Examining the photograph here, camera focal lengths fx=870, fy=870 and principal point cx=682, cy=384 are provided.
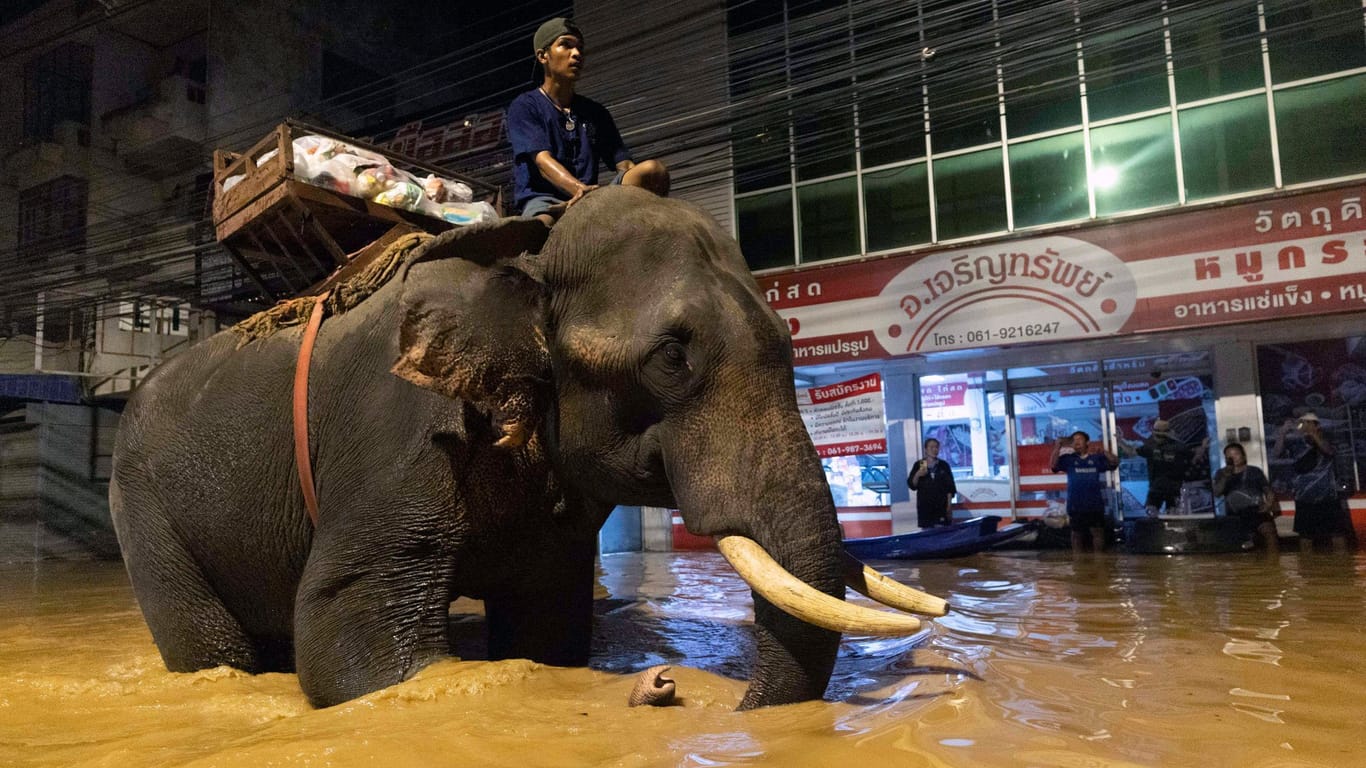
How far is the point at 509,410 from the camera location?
280 cm

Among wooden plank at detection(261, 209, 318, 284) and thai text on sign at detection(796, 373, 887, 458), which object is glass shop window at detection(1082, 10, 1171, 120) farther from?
wooden plank at detection(261, 209, 318, 284)

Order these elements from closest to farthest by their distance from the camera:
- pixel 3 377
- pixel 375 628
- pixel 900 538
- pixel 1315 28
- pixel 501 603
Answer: pixel 375 628, pixel 501 603, pixel 900 538, pixel 1315 28, pixel 3 377

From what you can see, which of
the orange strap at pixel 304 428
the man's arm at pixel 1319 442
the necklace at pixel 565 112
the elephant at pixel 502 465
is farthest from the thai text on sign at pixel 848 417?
the orange strap at pixel 304 428

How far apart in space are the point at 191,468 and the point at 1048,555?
Result: 9593 mm

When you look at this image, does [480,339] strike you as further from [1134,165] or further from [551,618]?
[1134,165]

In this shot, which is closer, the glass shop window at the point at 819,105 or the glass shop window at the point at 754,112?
the glass shop window at the point at 819,105

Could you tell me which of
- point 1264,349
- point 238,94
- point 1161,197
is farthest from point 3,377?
point 1264,349

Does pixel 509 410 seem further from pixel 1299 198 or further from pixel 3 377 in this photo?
pixel 3 377

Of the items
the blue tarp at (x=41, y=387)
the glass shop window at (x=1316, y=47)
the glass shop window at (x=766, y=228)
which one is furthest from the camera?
the blue tarp at (x=41, y=387)

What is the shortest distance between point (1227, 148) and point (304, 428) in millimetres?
12291

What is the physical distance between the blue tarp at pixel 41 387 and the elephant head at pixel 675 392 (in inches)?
706

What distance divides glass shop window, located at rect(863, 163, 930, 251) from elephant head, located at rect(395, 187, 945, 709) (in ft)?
36.7

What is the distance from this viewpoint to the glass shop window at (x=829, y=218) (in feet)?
45.9

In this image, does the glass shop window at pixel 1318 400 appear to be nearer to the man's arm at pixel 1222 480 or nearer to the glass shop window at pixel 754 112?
the man's arm at pixel 1222 480
